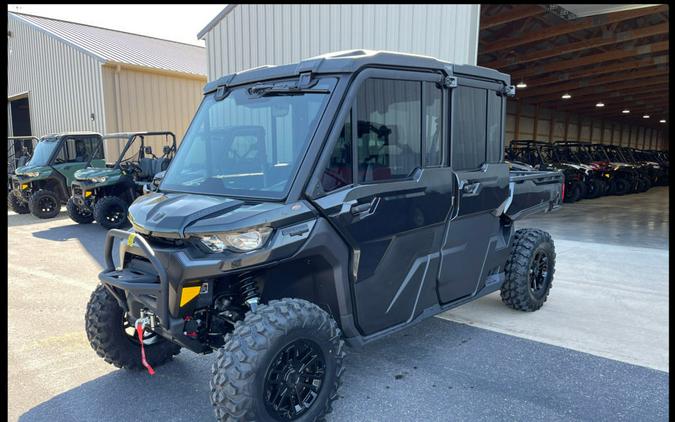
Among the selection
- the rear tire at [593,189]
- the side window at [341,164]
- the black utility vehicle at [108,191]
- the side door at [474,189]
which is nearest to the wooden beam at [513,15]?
the rear tire at [593,189]


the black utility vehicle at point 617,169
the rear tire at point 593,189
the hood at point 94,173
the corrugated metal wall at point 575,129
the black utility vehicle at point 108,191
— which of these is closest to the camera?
the black utility vehicle at point 108,191

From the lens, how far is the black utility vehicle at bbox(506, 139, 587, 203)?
1543cm

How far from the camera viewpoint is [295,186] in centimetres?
268

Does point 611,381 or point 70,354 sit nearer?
point 611,381

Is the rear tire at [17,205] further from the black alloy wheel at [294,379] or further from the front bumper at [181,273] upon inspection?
the black alloy wheel at [294,379]

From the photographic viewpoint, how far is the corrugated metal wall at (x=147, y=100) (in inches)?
650

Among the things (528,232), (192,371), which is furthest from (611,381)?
(192,371)

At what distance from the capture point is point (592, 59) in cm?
1548

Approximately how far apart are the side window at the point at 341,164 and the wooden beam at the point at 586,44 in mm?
12456

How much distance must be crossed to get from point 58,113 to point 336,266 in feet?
64.8

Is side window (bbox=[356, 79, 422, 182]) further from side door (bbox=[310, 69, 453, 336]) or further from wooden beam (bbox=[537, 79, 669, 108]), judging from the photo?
wooden beam (bbox=[537, 79, 669, 108])

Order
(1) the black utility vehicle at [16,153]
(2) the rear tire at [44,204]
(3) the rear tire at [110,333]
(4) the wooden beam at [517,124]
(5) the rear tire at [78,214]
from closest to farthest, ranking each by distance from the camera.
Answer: (3) the rear tire at [110,333] → (5) the rear tire at [78,214] → (2) the rear tire at [44,204] → (1) the black utility vehicle at [16,153] → (4) the wooden beam at [517,124]

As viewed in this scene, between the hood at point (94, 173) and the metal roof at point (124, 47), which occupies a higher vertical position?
the metal roof at point (124, 47)

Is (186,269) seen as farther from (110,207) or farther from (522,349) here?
(110,207)
